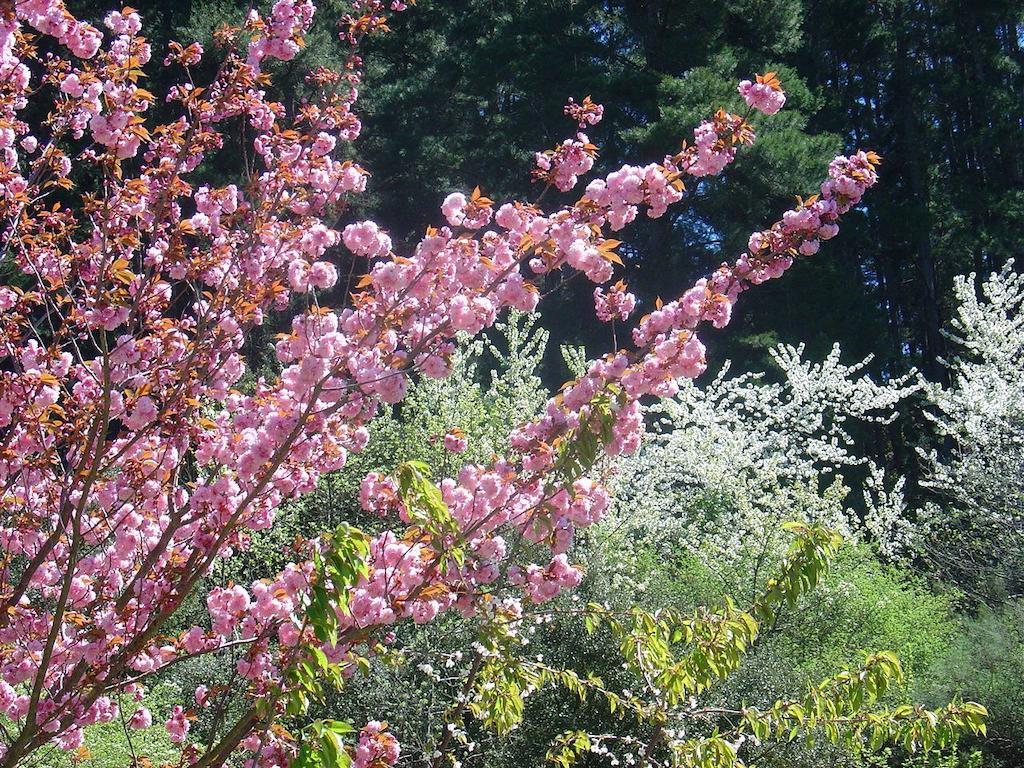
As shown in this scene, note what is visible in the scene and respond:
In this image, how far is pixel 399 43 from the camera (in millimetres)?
19047

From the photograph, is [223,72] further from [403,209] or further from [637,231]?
[637,231]

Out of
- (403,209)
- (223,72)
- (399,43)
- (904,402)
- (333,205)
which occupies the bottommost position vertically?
(333,205)

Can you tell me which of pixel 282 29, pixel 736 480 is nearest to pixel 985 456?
pixel 736 480

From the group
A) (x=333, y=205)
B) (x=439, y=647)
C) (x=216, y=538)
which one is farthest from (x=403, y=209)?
(x=216, y=538)

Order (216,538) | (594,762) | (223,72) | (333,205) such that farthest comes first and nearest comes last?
(594,762) < (333,205) < (223,72) < (216,538)

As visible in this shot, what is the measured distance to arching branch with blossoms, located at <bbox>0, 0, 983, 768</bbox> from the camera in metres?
2.62

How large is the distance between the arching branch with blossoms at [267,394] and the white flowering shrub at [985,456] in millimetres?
8591

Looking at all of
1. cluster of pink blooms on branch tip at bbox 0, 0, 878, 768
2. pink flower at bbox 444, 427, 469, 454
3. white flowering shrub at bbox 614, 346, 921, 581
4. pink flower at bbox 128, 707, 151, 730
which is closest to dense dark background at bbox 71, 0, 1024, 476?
white flowering shrub at bbox 614, 346, 921, 581

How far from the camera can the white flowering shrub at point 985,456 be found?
10.5 meters

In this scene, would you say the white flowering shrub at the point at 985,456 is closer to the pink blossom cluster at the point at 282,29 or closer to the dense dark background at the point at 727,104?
the dense dark background at the point at 727,104

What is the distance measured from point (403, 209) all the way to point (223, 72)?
14.0 meters

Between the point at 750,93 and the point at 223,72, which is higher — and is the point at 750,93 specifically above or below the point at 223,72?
below

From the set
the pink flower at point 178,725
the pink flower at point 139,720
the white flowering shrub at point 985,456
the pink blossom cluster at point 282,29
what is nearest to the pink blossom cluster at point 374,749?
the pink flower at point 178,725

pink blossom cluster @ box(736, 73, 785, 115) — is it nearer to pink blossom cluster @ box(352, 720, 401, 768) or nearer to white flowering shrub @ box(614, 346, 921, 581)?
pink blossom cluster @ box(352, 720, 401, 768)
